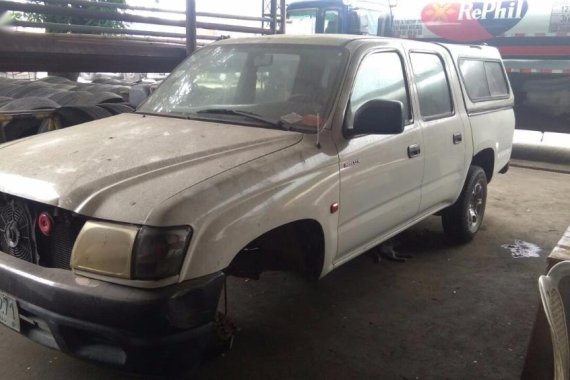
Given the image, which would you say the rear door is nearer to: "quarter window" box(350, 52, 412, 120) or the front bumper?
"quarter window" box(350, 52, 412, 120)

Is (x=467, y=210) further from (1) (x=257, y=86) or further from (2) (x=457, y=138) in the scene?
(1) (x=257, y=86)

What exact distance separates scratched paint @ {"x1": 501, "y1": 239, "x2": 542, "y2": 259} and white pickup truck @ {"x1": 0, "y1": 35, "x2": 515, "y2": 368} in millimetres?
835

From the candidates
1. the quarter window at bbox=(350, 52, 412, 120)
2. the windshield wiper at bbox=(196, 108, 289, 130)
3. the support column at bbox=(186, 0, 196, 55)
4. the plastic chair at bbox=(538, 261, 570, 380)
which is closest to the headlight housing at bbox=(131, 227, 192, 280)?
the windshield wiper at bbox=(196, 108, 289, 130)

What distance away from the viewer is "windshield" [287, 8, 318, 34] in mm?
11070

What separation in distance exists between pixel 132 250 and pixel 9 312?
759 mm

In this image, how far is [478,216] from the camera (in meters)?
5.08

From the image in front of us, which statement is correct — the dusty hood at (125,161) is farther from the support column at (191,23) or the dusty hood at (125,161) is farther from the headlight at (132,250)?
the support column at (191,23)

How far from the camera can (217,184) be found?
7.36ft

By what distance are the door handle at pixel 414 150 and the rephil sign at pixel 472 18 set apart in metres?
6.72

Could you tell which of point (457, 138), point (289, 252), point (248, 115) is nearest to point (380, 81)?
point (248, 115)

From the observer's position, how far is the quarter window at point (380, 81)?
3191 millimetres

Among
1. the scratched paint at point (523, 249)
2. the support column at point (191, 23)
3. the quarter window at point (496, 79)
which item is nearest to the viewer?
the scratched paint at point (523, 249)

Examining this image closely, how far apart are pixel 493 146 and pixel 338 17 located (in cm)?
655

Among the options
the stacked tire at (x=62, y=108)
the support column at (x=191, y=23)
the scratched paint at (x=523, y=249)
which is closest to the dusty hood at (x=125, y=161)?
the stacked tire at (x=62, y=108)
